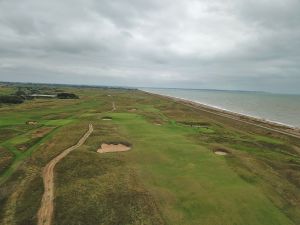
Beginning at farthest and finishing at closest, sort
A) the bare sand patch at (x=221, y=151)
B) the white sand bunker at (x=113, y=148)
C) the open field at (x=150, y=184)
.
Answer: the bare sand patch at (x=221, y=151) < the white sand bunker at (x=113, y=148) < the open field at (x=150, y=184)

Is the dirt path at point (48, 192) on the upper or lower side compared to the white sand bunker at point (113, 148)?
lower

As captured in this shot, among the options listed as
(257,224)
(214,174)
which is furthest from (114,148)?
(257,224)

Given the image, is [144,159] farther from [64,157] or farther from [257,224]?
[257,224]

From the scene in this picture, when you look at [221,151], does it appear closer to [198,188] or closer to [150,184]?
[198,188]

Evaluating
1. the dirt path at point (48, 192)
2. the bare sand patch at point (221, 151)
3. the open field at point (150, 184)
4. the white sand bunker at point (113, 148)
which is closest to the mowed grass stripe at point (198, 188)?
the open field at point (150, 184)

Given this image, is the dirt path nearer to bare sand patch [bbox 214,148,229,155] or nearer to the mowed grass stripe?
the mowed grass stripe

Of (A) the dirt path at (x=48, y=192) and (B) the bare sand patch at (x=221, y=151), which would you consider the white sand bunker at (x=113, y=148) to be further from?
(B) the bare sand patch at (x=221, y=151)

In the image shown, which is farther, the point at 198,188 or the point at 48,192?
the point at 198,188

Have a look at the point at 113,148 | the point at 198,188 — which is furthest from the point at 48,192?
the point at 113,148
